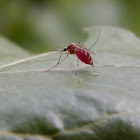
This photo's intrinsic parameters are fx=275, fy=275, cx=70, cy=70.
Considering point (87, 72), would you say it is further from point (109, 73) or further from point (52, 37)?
point (52, 37)

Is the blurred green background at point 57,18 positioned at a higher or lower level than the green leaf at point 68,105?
higher

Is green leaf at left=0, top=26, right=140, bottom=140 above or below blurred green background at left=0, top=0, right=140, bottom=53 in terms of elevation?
below

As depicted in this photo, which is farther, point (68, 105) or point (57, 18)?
point (57, 18)

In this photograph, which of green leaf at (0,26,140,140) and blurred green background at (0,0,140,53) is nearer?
green leaf at (0,26,140,140)

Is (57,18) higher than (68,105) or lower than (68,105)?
higher

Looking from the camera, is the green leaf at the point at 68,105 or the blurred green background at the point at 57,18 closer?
the green leaf at the point at 68,105
